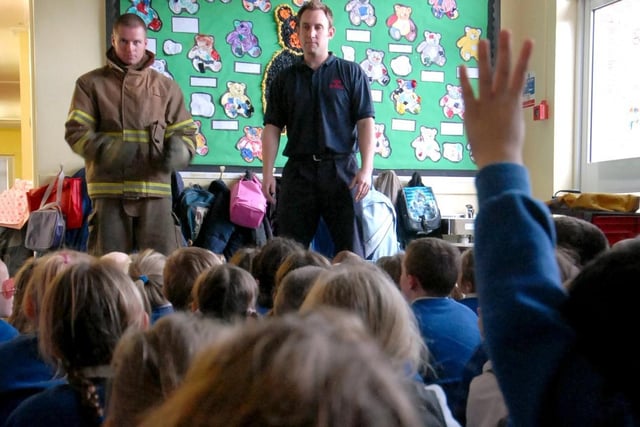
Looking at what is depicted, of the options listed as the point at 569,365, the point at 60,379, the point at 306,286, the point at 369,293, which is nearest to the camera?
the point at 569,365

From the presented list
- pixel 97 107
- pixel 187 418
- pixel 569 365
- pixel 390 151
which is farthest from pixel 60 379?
pixel 390 151

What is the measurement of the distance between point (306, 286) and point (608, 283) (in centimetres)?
106

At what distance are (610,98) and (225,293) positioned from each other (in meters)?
3.88

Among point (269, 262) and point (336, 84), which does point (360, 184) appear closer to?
point (336, 84)

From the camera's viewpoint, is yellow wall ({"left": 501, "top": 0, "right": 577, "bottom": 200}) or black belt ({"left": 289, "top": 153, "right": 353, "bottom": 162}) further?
yellow wall ({"left": 501, "top": 0, "right": 577, "bottom": 200})

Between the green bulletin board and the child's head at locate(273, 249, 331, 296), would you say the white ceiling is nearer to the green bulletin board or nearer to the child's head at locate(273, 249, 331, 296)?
the green bulletin board

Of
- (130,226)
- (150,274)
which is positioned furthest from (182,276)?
(130,226)

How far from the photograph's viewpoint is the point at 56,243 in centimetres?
416

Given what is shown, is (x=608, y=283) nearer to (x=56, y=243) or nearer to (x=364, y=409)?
(x=364, y=409)

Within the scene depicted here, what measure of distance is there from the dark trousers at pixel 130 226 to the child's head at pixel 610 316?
2.81 meters

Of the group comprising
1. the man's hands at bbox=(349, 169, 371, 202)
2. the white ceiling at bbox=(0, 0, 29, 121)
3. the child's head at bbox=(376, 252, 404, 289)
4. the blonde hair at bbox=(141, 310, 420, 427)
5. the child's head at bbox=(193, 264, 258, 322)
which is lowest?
the child's head at bbox=(376, 252, 404, 289)

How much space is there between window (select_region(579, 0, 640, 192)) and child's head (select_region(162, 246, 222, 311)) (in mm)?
3268

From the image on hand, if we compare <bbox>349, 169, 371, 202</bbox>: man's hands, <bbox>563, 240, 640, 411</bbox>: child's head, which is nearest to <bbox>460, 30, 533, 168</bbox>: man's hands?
<bbox>563, 240, 640, 411</bbox>: child's head

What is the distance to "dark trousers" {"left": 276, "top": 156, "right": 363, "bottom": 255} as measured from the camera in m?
3.03
